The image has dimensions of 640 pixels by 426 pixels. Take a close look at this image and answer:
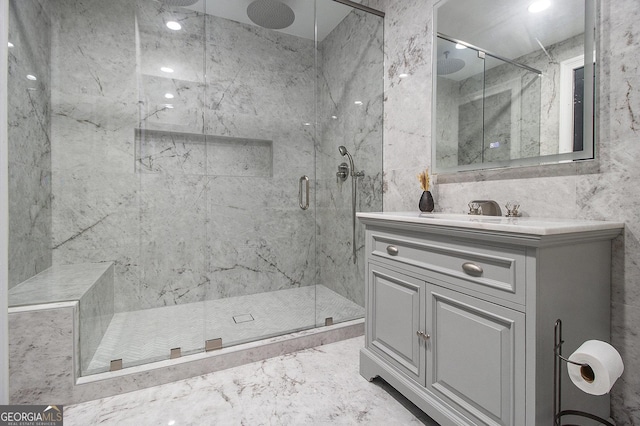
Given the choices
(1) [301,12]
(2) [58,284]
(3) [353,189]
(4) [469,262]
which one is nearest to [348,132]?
(3) [353,189]

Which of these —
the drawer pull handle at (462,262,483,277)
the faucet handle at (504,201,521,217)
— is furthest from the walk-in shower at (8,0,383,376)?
the drawer pull handle at (462,262,483,277)

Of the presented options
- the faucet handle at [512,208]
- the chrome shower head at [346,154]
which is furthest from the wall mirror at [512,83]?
the chrome shower head at [346,154]

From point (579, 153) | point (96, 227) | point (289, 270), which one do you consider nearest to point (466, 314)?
point (579, 153)

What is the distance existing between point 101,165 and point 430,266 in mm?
2125

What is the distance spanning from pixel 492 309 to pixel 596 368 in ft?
0.92

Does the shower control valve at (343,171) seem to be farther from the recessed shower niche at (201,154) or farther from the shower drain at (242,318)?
the shower drain at (242,318)

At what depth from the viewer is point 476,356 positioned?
3.39 feet

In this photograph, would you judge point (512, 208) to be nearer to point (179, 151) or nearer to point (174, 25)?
point (179, 151)

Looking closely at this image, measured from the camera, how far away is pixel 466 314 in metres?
1.07

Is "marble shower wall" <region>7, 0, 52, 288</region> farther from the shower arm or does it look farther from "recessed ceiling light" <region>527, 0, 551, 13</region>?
"recessed ceiling light" <region>527, 0, 551, 13</region>

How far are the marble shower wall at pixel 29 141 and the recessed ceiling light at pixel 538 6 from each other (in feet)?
7.80

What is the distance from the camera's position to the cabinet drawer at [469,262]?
0.93 metres

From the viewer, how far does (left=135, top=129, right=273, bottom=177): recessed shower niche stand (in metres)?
2.08

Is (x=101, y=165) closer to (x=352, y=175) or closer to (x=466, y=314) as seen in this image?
(x=352, y=175)
